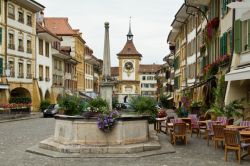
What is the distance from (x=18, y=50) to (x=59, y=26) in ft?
87.9

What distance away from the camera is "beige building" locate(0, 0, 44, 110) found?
42.7 meters

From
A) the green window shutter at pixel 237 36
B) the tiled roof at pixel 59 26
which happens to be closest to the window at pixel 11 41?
the tiled roof at pixel 59 26

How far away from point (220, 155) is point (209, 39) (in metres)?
18.0

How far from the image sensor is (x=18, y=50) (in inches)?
1818

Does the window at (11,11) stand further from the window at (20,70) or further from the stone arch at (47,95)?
the stone arch at (47,95)

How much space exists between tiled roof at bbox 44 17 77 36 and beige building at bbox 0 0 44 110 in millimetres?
20600

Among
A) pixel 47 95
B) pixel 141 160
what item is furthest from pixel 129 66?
pixel 141 160

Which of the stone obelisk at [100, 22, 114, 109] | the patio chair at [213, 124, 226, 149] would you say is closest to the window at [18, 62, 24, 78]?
the stone obelisk at [100, 22, 114, 109]

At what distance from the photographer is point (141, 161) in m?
12.7

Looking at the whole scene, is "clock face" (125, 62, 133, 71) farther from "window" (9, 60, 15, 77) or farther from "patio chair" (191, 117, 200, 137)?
"patio chair" (191, 117, 200, 137)

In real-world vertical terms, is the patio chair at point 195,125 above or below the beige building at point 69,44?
below

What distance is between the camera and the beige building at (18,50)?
42.7 metres

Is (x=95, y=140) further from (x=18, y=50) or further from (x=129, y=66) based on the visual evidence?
(x=129, y=66)

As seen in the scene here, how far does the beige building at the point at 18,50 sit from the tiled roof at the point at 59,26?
2060 centimetres
